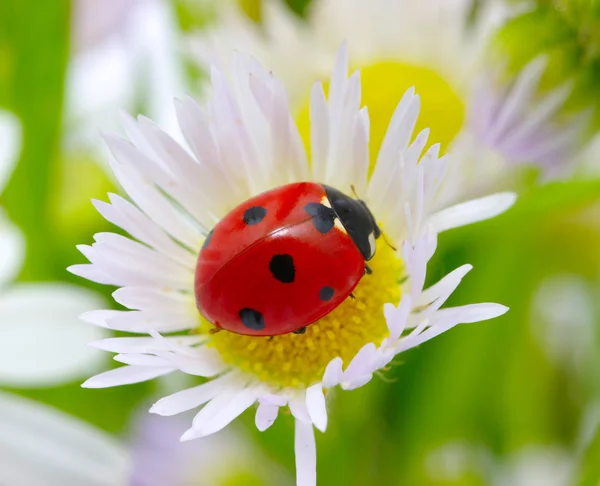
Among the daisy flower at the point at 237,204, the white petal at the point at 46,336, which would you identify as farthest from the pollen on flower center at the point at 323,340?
the white petal at the point at 46,336

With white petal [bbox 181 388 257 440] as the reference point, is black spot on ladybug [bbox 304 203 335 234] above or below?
above

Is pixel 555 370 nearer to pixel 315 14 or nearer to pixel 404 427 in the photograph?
pixel 404 427

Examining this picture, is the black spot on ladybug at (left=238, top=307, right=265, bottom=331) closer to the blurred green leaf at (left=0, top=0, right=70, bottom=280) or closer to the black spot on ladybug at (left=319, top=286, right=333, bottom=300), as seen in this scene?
the black spot on ladybug at (left=319, top=286, right=333, bottom=300)

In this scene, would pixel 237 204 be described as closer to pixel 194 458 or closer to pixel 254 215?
pixel 254 215

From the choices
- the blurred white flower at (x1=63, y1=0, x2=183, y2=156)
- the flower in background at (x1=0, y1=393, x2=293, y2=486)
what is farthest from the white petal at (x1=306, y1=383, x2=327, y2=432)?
the blurred white flower at (x1=63, y1=0, x2=183, y2=156)

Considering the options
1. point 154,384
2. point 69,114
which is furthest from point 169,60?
point 154,384

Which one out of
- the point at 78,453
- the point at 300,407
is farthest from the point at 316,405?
the point at 78,453
